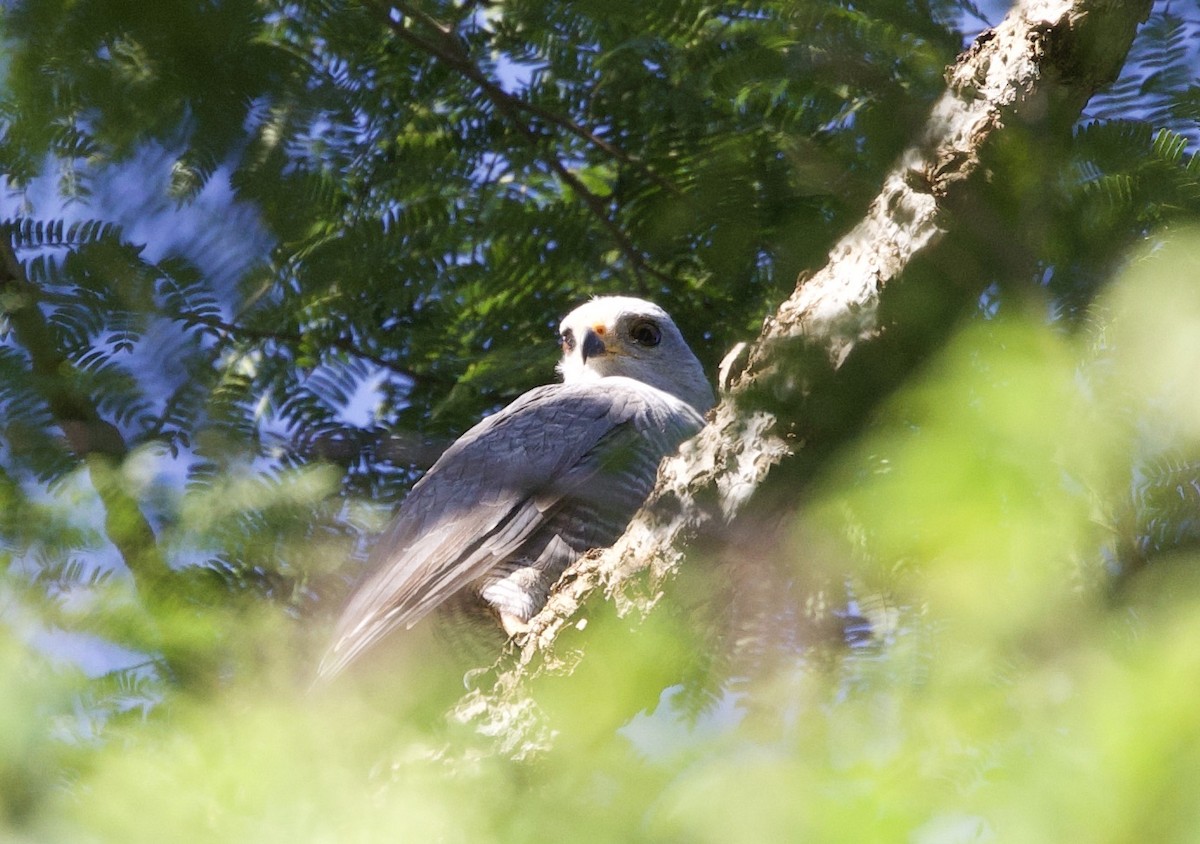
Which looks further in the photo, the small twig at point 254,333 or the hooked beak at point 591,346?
the hooked beak at point 591,346

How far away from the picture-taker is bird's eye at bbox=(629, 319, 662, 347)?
176 inches

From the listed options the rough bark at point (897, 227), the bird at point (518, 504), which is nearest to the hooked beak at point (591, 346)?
the bird at point (518, 504)

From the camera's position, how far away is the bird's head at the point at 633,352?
413 centimetres

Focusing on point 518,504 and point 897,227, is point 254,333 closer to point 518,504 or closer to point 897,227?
point 897,227

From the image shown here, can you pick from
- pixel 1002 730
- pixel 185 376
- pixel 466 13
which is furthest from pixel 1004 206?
pixel 466 13

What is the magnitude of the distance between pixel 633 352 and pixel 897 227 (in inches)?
134

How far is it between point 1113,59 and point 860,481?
2.39 feet

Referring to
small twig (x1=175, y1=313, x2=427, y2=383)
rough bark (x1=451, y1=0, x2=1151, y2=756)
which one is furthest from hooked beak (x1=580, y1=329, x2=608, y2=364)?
rough bark (x1=451, y1=0, x2=1151, y2=756)

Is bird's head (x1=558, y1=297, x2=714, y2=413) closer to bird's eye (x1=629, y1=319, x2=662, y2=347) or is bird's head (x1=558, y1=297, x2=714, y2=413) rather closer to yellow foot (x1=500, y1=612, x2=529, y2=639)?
bird's eye (x1=629, y1=319, x2=662, y2=347)

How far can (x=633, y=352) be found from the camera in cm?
479

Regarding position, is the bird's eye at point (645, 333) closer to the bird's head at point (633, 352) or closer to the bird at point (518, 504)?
the bird's head at point (633, 352)

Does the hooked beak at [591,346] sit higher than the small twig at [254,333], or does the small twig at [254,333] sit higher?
the small twig at [254,333]

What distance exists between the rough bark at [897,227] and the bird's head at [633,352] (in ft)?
7.35

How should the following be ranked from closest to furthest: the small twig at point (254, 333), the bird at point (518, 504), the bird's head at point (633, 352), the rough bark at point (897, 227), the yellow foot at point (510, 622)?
the small twig at point (254, 333), the rough bark at point (897, 227), the bird at point (518, 504), the yellow foot at point (510, 622), the bird's head at point (633, 352)
